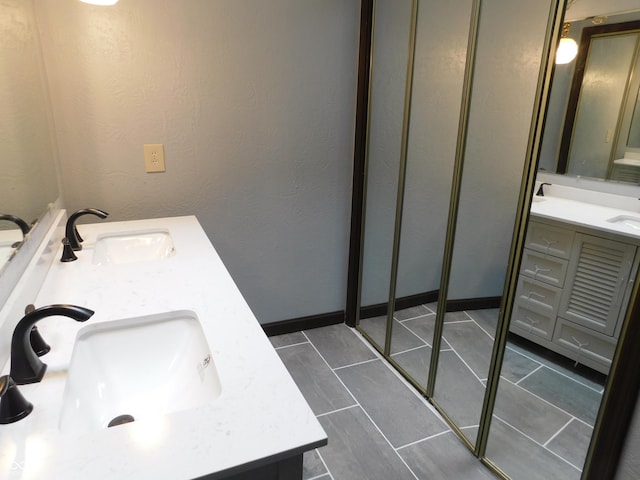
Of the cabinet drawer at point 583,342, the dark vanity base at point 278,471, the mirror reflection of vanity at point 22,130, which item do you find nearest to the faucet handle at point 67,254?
the mirror reflection of vanity at point 22,130

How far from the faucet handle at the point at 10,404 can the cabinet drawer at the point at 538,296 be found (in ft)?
5.26

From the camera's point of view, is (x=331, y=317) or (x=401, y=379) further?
(x=331, y=317)

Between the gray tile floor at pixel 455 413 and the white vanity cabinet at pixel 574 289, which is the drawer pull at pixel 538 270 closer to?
the white vanity cabinet at pixel 574 289

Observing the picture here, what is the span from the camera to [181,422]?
761 mm

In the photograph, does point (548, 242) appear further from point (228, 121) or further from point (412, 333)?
point (228, 121)

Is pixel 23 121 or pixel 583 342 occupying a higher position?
A: pixel 23 121

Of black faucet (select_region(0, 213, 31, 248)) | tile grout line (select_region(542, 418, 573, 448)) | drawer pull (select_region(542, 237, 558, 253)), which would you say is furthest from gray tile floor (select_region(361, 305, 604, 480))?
black faucet (select_region(0, 213, 31, 248))

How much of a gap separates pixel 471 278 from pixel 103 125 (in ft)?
6.10

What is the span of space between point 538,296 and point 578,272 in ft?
0.61

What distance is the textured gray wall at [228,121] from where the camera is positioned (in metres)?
1.87

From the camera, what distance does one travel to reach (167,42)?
196cm

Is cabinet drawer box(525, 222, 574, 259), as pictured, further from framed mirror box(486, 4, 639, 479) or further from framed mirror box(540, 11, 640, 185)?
framed mirror box(540, 11, 640, 185)

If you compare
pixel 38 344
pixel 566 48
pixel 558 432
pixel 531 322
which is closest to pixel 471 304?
pixel 531 322

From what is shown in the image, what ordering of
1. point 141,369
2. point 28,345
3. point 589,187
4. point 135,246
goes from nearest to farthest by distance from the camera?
point 28,345, point 141,369, point 589,187, point 135,246
